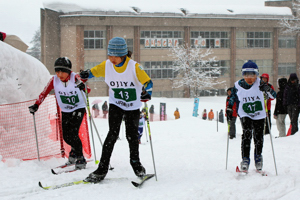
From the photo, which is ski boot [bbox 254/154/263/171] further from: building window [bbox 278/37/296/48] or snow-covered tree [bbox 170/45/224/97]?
building window [bbox 278/37/296/48]

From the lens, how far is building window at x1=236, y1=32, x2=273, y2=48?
5000 centimetres

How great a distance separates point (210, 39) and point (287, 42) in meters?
12.9

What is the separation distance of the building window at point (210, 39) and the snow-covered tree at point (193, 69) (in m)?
0.90

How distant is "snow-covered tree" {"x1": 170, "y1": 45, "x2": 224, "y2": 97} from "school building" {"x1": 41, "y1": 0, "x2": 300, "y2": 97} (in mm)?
808

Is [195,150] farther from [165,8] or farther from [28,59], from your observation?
[165,8]

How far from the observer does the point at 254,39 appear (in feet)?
166

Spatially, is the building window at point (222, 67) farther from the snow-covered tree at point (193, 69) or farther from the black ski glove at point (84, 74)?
the black ski glove at point (84, 74)

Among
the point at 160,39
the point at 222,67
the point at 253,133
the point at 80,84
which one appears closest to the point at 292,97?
the point at 253,133

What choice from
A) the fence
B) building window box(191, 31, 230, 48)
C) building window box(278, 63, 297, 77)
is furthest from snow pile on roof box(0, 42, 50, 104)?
building window box(278, 63, 297, 77)

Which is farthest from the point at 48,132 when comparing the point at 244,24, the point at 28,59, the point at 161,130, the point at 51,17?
the point at 244,24

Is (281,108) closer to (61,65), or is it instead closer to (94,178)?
(61,65)

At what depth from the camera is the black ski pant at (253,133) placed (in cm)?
530

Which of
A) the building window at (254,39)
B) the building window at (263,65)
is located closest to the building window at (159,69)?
the building window at (263,65)

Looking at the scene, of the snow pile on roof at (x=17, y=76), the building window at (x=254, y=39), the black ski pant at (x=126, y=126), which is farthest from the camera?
the building window at (x=254, y=39)
